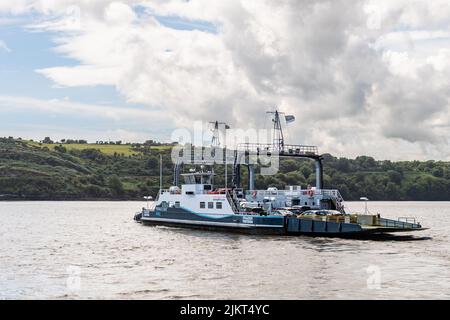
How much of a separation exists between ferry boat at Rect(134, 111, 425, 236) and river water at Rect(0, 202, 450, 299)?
1.70 metres

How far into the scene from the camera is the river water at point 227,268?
3762 centimetres

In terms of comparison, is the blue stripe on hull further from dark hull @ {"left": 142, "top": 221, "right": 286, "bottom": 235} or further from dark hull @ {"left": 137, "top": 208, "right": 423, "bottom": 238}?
dark hull @ {"left": 142, "top": 221, "right": 286, "bottom": 235}

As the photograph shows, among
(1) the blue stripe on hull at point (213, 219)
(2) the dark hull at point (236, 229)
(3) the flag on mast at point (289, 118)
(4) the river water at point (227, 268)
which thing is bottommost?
(4) the river water at point (227, 268)

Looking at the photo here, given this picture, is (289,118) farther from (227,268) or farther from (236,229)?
(227,268)

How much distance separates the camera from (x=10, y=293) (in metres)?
37.3

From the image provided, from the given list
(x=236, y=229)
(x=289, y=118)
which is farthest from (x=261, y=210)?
(x=289, y=118)

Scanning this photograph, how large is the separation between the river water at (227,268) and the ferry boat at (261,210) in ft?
5.59

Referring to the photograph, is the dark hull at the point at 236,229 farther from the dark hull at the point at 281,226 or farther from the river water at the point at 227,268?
the river water at the point at 227,268

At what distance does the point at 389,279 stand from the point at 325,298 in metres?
8.29

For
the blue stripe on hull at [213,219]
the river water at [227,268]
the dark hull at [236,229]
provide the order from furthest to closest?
the blue stripe on hull at [213,219] → the dark hull at [236,229] → the river water at [227,268]

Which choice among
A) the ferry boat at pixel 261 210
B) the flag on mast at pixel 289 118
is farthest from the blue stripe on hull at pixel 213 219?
the flag on mast at pixel 289 118
